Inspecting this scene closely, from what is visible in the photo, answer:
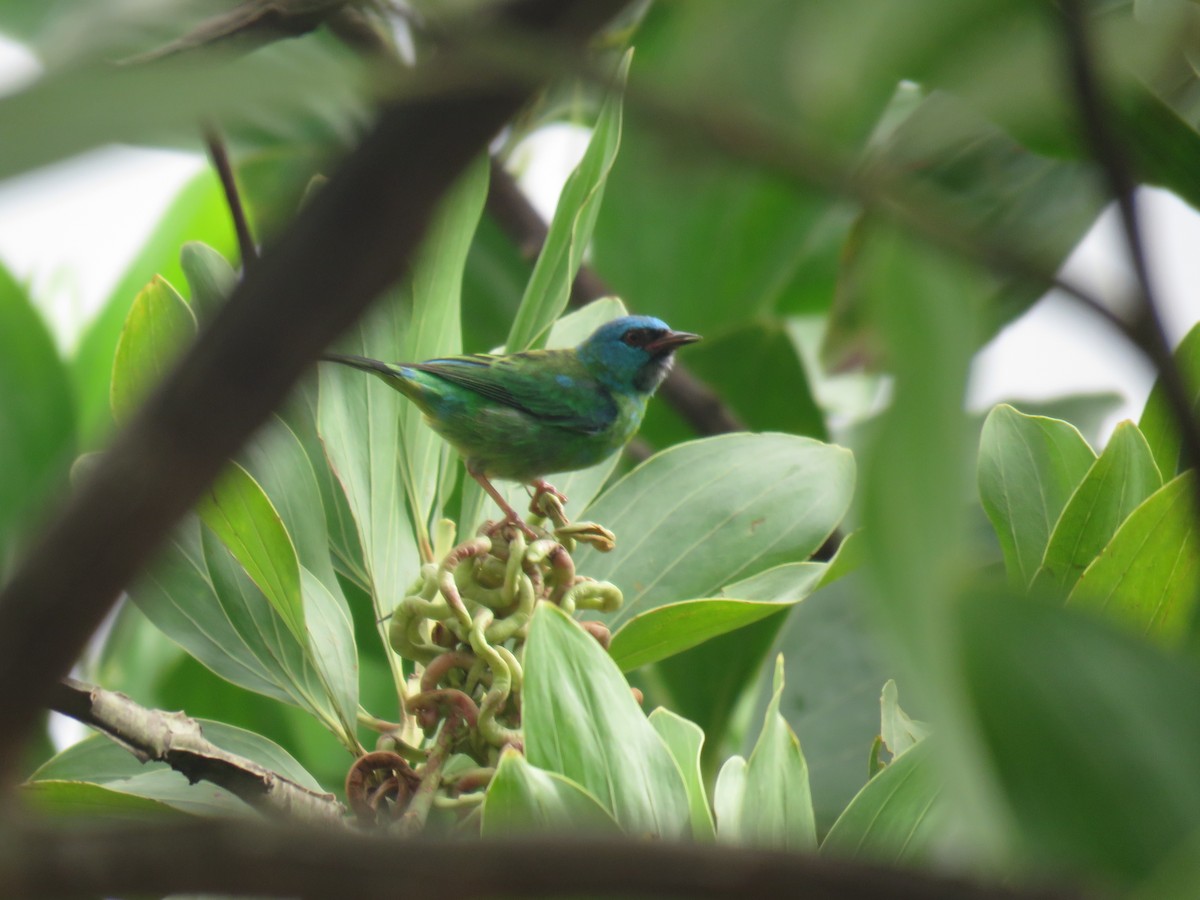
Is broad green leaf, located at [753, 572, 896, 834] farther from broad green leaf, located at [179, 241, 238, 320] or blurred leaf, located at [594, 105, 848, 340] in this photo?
broad green leaf, located at [179, 241, 238, 320]

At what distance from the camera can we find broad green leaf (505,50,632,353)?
1513mm

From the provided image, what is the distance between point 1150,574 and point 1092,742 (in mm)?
783

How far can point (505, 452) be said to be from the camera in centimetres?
245

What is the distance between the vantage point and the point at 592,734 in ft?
3.51

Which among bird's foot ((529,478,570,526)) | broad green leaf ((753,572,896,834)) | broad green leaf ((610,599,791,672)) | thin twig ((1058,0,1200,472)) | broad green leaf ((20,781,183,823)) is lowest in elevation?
broad green leaf ((753,572,896,834))

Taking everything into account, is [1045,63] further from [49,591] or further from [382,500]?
[382,500]

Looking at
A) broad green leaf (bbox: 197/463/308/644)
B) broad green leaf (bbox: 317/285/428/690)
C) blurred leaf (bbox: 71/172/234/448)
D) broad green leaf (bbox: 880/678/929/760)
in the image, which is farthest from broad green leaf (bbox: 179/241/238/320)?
blurred leaf (bbox: 71/172/234/448)

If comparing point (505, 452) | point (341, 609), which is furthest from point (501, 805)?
point (505, 452)

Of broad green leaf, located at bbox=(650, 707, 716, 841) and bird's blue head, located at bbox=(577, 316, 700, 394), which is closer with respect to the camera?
broad green leaf, located at bbox=(650, 707, 716, 841)

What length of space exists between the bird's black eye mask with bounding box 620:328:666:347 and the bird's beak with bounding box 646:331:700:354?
21mm

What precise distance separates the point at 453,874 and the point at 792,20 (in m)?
0.37

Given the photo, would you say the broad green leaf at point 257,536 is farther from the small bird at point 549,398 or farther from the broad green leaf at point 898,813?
the small bird at point 549,398

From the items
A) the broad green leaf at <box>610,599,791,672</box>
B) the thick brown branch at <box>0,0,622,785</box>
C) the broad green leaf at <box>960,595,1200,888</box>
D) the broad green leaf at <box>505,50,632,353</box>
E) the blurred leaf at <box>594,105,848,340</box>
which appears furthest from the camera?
the blurred leaf at <box>594,105,848,340</box>

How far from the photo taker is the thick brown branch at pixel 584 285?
2436 millimetres
